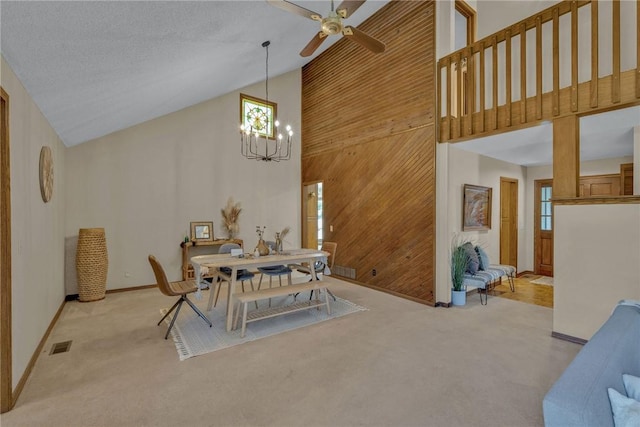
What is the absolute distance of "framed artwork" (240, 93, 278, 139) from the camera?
21.1 feet

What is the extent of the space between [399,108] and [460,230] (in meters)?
2.18

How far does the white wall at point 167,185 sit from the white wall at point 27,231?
1.38 metres

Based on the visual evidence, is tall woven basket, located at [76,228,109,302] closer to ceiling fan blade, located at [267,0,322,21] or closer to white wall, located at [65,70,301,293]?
white wall, located at [65,70,301,293]

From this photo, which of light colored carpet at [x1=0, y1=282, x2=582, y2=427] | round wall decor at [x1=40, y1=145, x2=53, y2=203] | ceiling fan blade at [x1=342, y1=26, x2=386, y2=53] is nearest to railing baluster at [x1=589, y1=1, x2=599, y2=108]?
ceiling fan blade at [x1=342, y1=26, x2=386, y2=53]

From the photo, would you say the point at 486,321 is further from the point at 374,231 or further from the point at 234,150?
the point at 234,150

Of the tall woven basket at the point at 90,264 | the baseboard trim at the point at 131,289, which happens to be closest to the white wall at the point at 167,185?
the baseboard trim at the point at 131,289

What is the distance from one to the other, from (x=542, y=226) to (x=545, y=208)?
0.39m

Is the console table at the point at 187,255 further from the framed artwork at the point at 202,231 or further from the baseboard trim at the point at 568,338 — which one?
the baseboard trim at the point at 568,338

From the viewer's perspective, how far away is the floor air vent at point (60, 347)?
9.46ft

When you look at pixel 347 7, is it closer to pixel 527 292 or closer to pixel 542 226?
pixel 527 292

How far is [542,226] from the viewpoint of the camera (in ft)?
20.5

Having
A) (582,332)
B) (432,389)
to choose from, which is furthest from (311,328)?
(582,332)

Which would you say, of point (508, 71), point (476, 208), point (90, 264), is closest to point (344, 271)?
point (476, 208)

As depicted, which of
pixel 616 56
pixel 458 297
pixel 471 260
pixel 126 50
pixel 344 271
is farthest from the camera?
pixel 344 271
